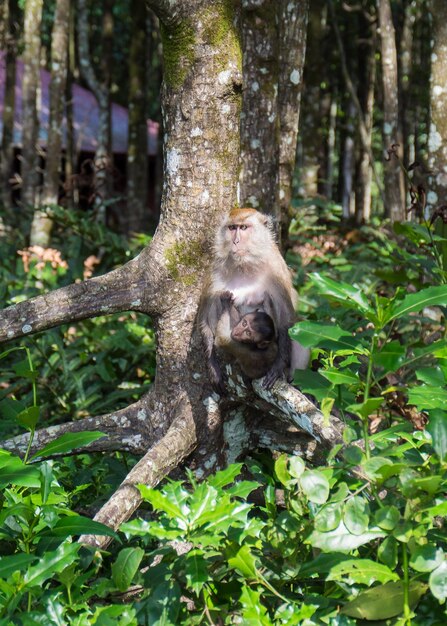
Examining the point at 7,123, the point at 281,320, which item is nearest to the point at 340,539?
the point at 281,320

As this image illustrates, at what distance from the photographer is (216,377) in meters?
3.79

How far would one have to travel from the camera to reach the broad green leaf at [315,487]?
2088 millimetres

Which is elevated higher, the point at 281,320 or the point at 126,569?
the point at 281,320

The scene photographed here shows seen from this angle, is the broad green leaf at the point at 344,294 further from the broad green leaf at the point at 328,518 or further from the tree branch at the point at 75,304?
the tree branch at the point at 75,304

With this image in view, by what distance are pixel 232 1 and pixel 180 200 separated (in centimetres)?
→ 97

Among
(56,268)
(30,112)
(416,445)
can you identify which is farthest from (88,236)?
(416,445)

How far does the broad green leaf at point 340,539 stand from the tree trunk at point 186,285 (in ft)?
4.89

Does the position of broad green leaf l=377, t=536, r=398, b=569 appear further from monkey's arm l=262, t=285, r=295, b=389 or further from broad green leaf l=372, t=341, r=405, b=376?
monkey's arm l=262, t=285, r=295, b=389

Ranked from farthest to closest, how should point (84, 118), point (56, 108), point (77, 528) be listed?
1. point (84, 118)
2. point (56, 108)
3. point (77, 528)

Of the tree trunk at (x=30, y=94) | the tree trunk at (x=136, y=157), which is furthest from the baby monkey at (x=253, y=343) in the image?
the tree trunk at (x=136, y=157)

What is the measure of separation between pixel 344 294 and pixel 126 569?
1.04 metres

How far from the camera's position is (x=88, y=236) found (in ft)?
25.9

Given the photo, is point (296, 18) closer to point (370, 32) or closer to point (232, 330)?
point (232, 330)

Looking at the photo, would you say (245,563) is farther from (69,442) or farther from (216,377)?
(216,377)
